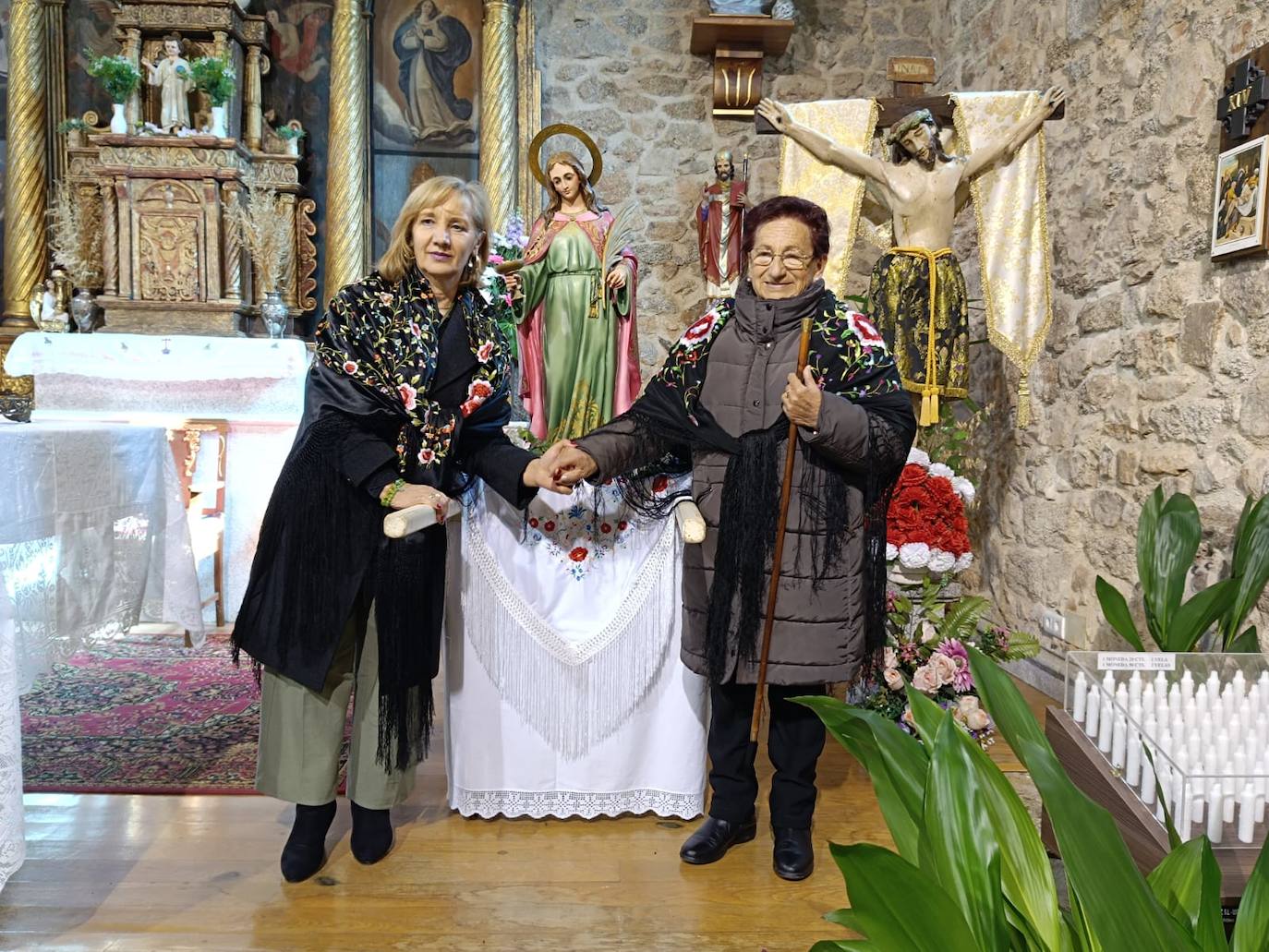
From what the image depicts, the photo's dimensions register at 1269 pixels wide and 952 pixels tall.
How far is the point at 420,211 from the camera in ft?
6.79

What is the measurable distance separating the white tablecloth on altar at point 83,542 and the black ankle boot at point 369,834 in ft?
2.31

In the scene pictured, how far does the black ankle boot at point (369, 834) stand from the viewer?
86.7 inches

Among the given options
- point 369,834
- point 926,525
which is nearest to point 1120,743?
point 926,525

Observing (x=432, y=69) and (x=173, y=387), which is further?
(x=432, y=69)

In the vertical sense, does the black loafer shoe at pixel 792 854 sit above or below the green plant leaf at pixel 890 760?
below

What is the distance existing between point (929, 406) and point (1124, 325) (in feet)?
2.44

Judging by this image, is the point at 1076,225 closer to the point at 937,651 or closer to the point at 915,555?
the point at 915,555

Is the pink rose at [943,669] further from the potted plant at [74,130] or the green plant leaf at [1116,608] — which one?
the potted plant at [74,130]

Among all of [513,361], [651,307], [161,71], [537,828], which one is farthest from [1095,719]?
[161,71]

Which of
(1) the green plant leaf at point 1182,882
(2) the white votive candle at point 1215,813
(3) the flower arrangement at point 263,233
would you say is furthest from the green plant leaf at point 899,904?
(3) the flower arrangement at point 263,233

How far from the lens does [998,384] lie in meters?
4.31

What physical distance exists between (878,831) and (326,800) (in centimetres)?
141

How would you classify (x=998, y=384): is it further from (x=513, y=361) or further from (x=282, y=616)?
(x=282, y=616)

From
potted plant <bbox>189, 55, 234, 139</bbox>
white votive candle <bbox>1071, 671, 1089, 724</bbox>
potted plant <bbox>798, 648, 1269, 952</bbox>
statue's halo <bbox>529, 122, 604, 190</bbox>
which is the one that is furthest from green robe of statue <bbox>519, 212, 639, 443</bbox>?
potted plant <bbox>189, 55, 234, 139</bbox>
